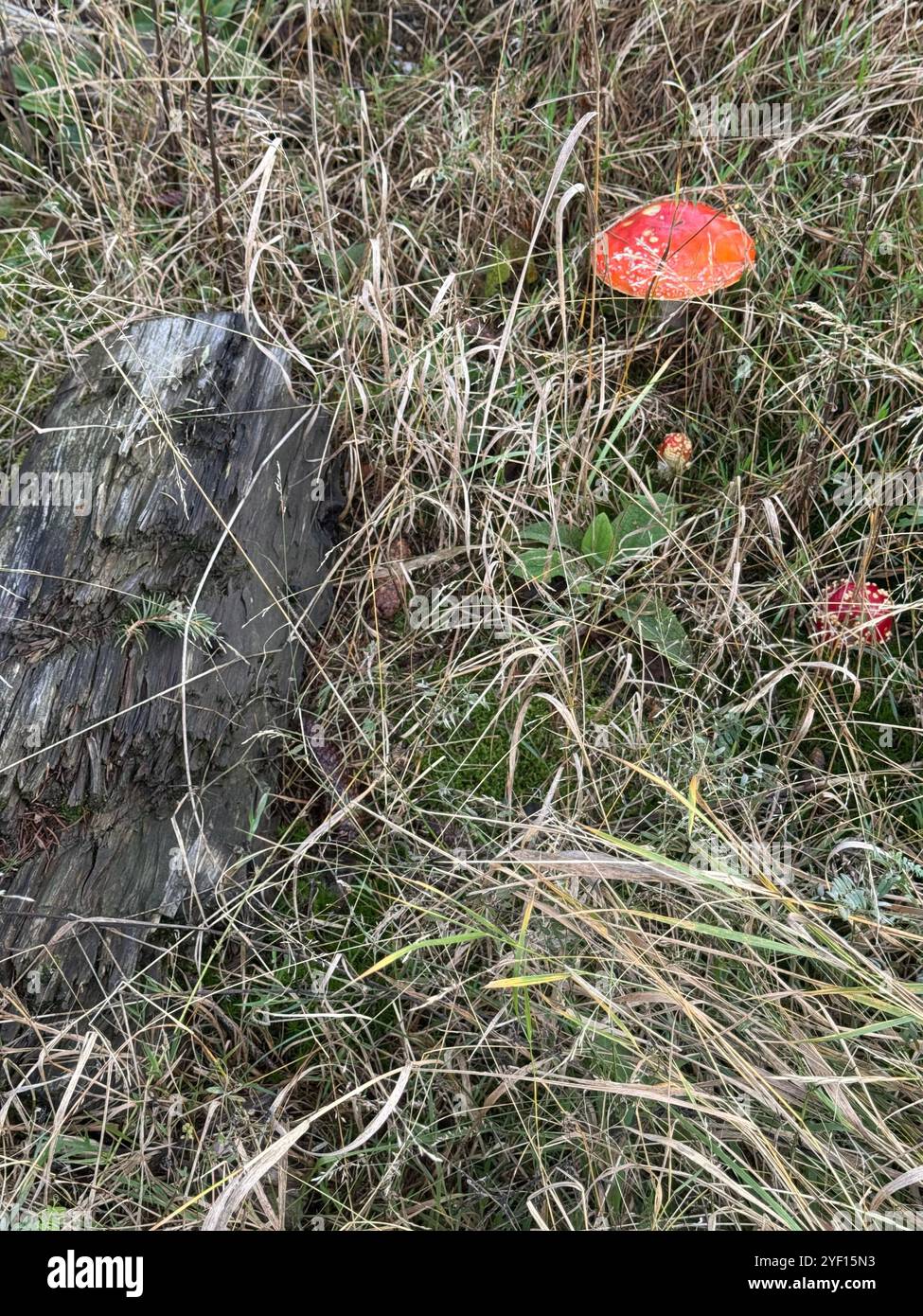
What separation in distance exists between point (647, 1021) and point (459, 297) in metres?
1.92

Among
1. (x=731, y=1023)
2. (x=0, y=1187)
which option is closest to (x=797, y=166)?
(x=731, y=1023)

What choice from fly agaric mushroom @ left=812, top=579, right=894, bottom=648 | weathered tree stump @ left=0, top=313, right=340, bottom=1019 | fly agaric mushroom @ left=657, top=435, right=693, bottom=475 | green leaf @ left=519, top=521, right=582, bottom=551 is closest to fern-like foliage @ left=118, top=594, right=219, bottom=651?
weathered tree stump @ left=0, top=313, right=340, bottom=1019

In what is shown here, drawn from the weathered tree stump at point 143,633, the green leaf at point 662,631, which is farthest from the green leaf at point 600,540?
the weathered tree stump at point 143,633

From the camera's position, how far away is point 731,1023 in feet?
5.54

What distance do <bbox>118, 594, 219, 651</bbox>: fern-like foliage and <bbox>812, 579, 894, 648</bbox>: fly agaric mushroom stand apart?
1.31 meters

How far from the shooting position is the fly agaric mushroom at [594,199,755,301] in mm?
2262

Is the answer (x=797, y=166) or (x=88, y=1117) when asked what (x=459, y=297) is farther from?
(x=88, y=1117)

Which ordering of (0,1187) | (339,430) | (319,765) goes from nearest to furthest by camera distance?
1. (0,1187)
2. (319,765)
3. (339,430)

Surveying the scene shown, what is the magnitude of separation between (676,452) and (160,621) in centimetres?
130

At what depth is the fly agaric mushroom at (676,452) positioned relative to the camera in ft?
7.82

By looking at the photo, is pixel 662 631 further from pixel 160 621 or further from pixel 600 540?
pixel 160 621

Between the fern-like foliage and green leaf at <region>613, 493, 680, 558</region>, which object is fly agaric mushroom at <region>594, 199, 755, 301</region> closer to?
green leaf at <region>613, 493, 680, 558</region>

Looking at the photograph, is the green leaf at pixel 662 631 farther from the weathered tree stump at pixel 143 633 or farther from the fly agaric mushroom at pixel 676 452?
the weathered tree stump at pixel 143 633

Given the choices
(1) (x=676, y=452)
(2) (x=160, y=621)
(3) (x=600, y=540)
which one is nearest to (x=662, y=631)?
(3) (x=600, y=540)
